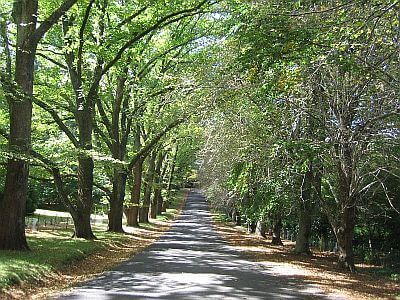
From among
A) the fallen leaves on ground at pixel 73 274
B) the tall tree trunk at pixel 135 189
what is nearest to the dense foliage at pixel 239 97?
the fallen leaves on ground at pixel 73 274

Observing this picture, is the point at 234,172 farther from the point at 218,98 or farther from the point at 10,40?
the point at 10,40

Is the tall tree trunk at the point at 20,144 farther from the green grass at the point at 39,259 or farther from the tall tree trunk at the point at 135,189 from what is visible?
the tall tree trunk at the point at 135,189

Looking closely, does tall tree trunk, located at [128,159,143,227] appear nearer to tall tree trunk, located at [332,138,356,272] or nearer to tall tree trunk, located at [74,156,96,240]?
tall tree trunk, located at [74,156,96,240]

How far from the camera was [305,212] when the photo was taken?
20.3m

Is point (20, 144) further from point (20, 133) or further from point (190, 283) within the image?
point (190, 283)

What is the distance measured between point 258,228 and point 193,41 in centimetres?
1611

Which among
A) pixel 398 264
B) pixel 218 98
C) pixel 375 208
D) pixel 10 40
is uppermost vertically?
pixel 10 40

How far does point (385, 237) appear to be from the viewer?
23391 mm

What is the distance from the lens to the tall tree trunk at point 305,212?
18623 mm

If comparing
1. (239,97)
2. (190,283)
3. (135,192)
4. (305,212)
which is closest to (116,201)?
(135,192)

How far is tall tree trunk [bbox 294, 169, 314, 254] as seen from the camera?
1862cm

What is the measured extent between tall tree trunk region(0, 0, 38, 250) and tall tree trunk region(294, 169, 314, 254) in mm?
9830

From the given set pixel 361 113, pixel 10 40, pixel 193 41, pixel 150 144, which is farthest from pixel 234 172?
pixel 10 40

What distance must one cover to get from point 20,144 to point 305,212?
39.2 feet
